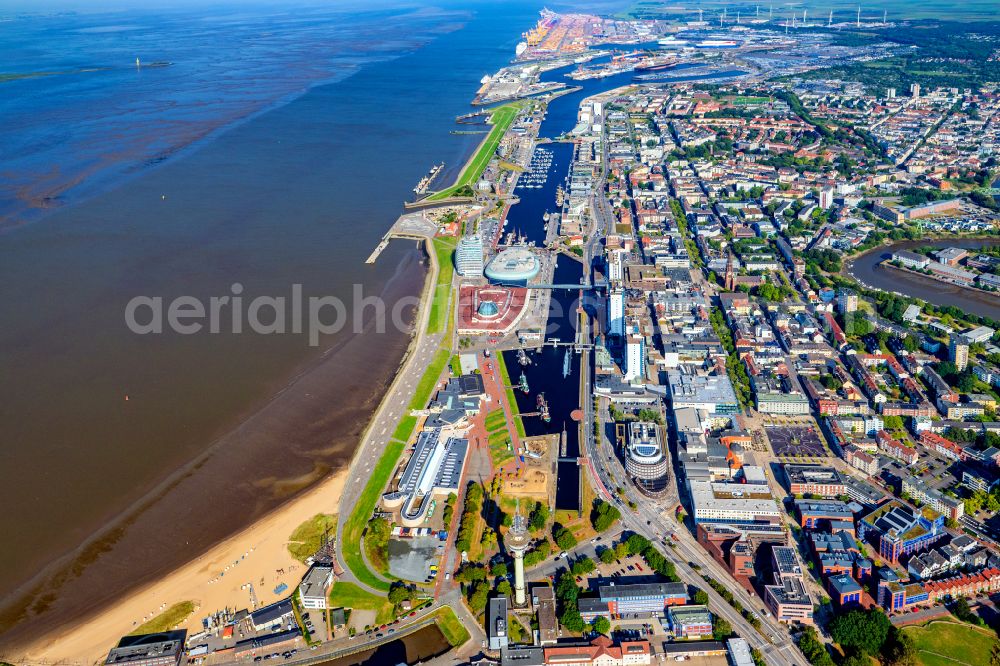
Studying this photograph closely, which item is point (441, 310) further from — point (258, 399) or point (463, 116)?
point (463, 116)

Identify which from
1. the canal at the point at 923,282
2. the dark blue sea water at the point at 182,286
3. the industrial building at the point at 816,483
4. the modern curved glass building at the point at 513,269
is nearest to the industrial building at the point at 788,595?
the industrial building at the point at 816,483

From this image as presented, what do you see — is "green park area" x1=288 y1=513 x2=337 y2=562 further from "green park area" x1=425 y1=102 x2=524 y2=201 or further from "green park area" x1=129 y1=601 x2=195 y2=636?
"green park area" x1=425 y1=102 x2=524 y2=201

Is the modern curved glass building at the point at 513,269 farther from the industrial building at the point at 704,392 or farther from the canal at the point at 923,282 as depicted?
the canal at the point at 923,282

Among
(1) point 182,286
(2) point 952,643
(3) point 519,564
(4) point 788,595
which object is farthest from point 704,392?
(1) point 182,286

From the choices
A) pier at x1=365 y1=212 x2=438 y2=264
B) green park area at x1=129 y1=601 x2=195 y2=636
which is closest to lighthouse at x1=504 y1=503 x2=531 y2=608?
green park area at x1=129 y1=601 x2=195 y2=636

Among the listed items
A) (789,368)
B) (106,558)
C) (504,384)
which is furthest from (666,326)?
(106,558)
